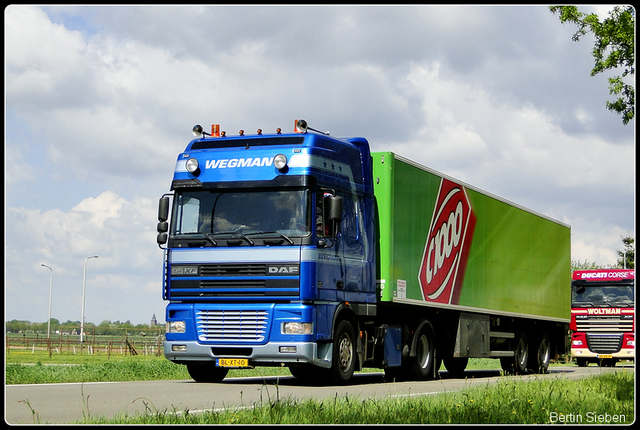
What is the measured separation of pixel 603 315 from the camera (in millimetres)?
34281

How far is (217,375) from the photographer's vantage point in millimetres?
16328

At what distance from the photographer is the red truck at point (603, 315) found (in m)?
33.9

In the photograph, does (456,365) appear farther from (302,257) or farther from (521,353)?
(302,257)

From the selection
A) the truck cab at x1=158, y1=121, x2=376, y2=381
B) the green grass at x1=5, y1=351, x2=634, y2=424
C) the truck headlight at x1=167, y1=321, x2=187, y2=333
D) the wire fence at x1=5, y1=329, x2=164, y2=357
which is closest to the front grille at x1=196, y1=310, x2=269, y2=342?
the truck cab at x1=158, y1=121, x2=376, y2=381

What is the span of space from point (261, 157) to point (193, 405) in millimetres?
4881

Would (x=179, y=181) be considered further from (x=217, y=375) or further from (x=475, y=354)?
(x=475, y=354)

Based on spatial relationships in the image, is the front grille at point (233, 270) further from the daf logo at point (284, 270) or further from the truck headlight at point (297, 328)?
the truck headlight at point (297, 328)

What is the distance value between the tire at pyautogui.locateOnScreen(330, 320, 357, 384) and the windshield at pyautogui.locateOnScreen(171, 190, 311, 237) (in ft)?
6.69

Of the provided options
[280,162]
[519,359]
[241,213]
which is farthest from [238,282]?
[519,359]

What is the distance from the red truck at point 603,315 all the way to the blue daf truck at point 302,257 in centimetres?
1737

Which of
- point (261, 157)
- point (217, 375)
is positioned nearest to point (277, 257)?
point (261, 157)

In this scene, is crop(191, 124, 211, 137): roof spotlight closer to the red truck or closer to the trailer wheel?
the trailer wheel

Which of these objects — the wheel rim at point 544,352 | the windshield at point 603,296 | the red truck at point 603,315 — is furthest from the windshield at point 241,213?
the windshield at point 603,296

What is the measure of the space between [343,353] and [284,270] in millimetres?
2174
